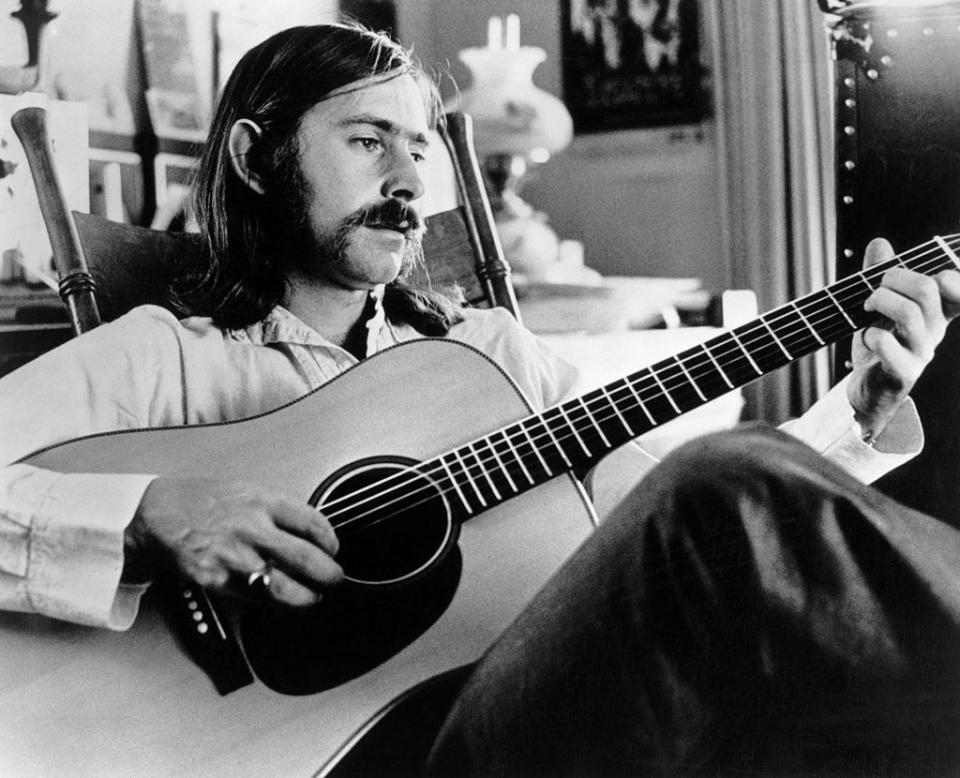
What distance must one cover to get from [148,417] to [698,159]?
51cm

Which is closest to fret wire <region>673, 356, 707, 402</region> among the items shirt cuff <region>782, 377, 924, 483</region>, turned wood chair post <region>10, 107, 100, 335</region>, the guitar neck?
the guitar neck

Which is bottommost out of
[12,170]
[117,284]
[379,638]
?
[379,638]

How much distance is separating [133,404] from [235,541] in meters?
0.16

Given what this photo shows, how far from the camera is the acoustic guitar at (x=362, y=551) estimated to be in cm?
77

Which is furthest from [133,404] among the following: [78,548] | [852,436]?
[852,436]

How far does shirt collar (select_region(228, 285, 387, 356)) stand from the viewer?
2.89 ft

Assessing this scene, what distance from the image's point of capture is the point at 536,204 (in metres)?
0.93

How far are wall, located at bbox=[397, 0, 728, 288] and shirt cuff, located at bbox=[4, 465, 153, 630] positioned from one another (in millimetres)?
432

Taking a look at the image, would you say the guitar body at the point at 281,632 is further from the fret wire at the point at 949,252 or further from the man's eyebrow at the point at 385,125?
the fret wire at the point at 949,252

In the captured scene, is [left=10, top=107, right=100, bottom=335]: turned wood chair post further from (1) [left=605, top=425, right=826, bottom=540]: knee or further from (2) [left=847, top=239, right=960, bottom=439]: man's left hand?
(2) [left=847, top=239, right=960, bottom=439]: man's left hand

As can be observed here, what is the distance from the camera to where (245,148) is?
892 millimetres

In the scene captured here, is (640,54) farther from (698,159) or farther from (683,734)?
(683,734)

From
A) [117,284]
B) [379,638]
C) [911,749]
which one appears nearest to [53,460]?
[117,284]

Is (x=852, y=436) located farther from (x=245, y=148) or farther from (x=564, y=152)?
(x=245, y=148)
